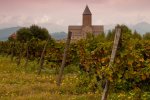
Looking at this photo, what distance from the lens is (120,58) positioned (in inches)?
437

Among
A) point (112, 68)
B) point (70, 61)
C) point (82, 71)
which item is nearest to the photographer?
point (112, 68)

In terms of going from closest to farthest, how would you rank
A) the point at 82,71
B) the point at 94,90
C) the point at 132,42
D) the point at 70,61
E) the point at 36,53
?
the point at 132,42, the point at 94,90, the point at 82,71, the point at 70,61, the point at 36,53

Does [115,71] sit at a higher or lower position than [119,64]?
lower

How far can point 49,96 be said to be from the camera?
555 inches

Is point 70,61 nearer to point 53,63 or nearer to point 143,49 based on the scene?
point 53,63

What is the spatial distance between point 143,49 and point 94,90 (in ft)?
10.1

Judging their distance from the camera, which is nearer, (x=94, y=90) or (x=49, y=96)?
(x=49, y=96)

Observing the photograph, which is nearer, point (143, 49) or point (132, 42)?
point (132, 42)

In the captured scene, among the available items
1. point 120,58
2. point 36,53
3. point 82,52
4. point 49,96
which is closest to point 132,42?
point 120,58

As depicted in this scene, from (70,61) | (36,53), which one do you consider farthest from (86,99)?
(36,53)

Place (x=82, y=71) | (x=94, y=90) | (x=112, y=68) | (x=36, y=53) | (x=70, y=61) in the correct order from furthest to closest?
(x=36, y=53) < (x=70, y=61) < (x=82, y=71) < (x=94, y=90) < (x=112, y=68)

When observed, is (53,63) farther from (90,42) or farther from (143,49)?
(143,49)

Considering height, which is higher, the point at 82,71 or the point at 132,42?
the point at 132,42

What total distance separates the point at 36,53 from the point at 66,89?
16215 mm
